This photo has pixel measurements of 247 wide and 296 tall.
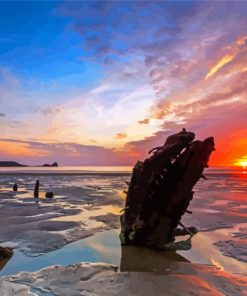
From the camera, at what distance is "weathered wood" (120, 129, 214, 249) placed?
8664 mm

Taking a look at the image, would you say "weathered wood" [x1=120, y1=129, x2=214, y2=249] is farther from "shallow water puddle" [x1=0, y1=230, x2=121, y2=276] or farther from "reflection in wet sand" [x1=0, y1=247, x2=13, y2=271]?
"reflection in wet sand" [x1=0, y1=247, x2=13, y2=271]

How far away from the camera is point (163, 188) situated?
29.6ft

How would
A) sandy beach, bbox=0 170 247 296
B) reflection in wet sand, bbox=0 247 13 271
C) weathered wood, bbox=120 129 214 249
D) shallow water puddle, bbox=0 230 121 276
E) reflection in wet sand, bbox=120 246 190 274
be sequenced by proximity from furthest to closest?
weathered wood, bbox=120 129 214 249, reflection in wet sand, bbox=0 247 13 271, shallow water puddle, bbox=0 230 121 276, reflection in wet sand, bbox=120 246 190 274, sandy beach, bbox=0 170 247 296

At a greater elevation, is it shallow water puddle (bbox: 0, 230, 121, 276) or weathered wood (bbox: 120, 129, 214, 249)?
weathered wood (bbox: 120, 129, 214, 249)

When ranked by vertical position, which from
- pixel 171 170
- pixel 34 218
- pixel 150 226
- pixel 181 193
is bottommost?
pixel 34 218

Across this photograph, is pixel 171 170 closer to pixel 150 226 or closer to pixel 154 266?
pixel 150 226

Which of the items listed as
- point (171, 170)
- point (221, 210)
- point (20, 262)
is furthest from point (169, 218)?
point (221, 210)

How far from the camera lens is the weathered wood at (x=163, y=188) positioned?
341 inches

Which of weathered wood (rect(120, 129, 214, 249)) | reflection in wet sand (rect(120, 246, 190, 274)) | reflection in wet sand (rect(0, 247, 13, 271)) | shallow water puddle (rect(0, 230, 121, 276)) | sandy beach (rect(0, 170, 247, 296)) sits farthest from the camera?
weathered wood (rect(120, 129, 214, 249))

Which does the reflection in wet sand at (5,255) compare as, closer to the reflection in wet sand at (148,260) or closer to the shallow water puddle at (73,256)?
the shallow water puddle at (73,256)

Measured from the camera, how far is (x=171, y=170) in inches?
351

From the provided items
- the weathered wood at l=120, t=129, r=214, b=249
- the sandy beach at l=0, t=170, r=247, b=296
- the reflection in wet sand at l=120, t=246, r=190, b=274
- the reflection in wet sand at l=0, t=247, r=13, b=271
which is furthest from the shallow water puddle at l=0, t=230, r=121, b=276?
the weathered wood at l=120, t=129, r=214, b=249

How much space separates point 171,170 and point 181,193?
798 mm

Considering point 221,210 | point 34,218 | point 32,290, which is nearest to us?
point 32,290
